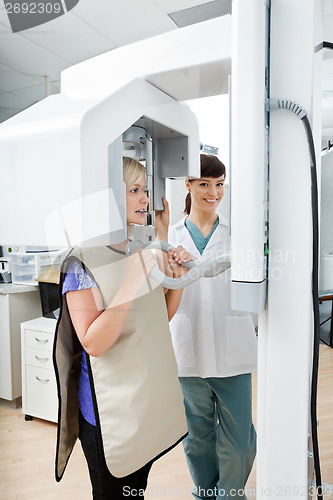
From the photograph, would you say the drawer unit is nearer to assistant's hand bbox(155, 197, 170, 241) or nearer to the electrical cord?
assistant's hand bbox(155, 197, 170, 241)

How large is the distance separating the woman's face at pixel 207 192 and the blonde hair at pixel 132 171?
0.74 ft

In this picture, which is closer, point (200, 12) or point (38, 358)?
point (200, 12)

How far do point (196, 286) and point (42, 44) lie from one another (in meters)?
1.70

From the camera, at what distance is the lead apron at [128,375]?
27.4 inches

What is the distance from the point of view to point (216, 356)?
981 mm

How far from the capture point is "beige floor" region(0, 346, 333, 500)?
1398mm

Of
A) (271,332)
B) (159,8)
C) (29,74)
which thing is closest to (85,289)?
(271,332)

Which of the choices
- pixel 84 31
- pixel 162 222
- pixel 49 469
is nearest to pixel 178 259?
pixel 162 222

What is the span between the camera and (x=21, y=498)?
4.60ft

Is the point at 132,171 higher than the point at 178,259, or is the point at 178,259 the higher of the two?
the point at 132,171

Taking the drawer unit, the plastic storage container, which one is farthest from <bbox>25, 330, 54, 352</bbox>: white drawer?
the plastic storage container

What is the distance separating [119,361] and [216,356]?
356 mm

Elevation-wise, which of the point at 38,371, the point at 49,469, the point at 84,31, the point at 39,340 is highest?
the point at 84,31

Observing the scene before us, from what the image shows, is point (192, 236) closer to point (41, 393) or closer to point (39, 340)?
point (39, 340)
